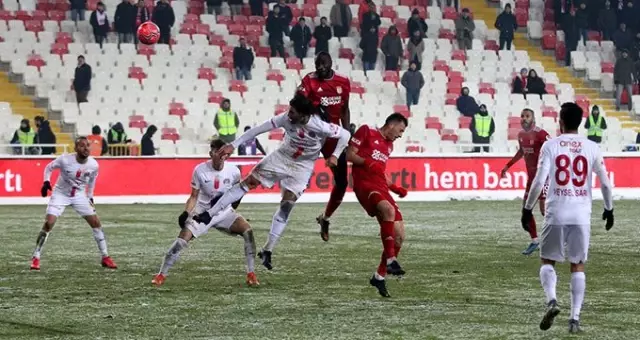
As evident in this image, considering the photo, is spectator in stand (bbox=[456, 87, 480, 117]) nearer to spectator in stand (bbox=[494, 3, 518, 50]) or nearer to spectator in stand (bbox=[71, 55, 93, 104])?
spectator in stand (bbox=[494, 3, 518, 50])

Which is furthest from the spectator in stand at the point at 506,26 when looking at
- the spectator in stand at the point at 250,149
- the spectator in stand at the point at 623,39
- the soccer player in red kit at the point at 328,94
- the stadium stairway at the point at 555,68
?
the soccer player in red kit at the point at 328,94

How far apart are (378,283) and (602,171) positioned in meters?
3.26

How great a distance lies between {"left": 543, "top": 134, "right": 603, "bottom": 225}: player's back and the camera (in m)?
11.0

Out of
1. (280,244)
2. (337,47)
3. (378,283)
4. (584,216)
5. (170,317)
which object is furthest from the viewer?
(337,47)

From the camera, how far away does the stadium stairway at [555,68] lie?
1640 inches

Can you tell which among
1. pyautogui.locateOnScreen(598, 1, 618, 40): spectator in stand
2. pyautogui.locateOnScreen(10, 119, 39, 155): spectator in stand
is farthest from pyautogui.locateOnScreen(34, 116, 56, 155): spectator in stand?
pyautogui.locateOnScreen(598, 1, 618, 40): spectator in stand

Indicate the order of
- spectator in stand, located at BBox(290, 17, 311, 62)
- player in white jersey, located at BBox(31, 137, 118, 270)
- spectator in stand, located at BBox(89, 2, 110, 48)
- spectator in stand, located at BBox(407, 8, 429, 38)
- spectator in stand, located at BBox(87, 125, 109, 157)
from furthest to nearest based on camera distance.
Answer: spectator in stand, located at BBox(407, 8, 429, 38) < spectator in stand, located at BBox(290, 17, 311, 62) < spectator in stand, located at BBox(89, 2, 110, 48) < spectator in stand, located at BBox(87, 125, 109, 157) < player in white jersey, located at BBox(31, 137, 118, 270)

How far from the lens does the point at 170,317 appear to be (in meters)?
12.0

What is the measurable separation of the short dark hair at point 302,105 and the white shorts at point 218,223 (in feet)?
4.24

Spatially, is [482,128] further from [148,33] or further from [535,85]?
[148,33]

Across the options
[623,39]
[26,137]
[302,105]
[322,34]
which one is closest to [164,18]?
[322,34]

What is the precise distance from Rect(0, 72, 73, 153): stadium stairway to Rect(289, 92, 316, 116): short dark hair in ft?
67.6

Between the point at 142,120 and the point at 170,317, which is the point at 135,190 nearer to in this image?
the point at 142,120

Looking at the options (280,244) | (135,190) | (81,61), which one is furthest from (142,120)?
(280,244)
